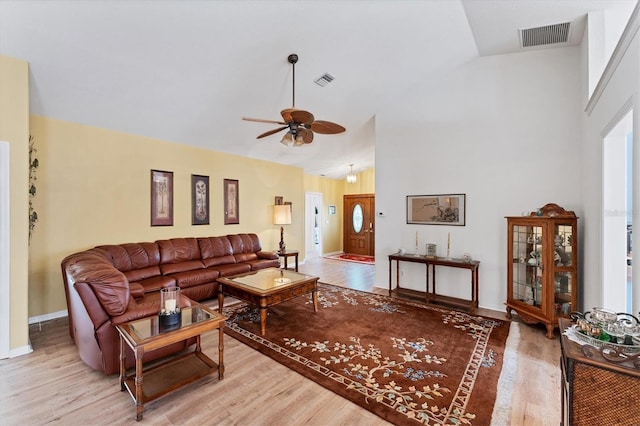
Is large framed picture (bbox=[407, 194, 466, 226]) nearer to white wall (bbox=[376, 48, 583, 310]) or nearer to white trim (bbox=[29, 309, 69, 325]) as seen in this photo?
white wall (bbox=[376, 48, 583, 310])

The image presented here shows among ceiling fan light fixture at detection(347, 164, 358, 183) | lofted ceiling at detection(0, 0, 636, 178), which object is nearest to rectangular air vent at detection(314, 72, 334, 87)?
lofted ceiling at detection(0, 0, 636, 178)

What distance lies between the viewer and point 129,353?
2.38m

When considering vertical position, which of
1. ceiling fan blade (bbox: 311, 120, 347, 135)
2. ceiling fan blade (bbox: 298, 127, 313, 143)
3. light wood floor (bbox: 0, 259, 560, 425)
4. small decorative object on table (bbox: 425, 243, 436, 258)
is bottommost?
light wood floor (bbox: 0, 259, 560, 425)

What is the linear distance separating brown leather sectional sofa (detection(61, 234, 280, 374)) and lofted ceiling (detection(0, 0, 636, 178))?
1.97 m

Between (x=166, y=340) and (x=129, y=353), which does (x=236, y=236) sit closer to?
(x=129, y=353)

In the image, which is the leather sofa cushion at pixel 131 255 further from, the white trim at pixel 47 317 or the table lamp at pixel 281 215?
the table lamp at pixel 281 215

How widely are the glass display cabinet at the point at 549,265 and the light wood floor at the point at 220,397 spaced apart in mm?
613

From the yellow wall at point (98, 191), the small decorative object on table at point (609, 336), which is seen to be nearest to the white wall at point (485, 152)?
the small decorative object on table at point (609, 336)

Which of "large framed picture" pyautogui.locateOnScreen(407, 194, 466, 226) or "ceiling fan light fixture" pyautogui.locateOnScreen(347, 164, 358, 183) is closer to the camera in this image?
"large framed picture" pyautogui.locateOnScreen(407, 194, 466, 226)

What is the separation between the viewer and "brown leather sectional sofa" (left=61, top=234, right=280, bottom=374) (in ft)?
7.38

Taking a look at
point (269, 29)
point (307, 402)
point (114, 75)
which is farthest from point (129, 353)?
point (269, 29)

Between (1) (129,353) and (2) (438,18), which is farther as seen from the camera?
(2) (438,18)

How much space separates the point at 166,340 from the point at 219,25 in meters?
2.99

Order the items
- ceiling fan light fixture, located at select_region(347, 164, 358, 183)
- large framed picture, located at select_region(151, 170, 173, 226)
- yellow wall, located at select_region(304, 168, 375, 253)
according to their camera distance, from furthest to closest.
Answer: yellow wall, located at select_region(304, 168, 375, 253) < ceiling fan light fixture, located at select_region(347, 164, 358, 183) < large framed picture, located at select_region(151, 170, 173, 226)
